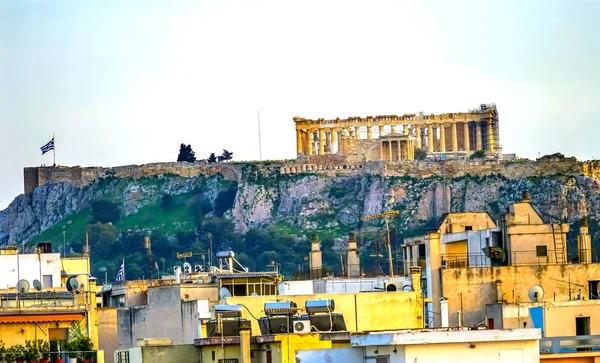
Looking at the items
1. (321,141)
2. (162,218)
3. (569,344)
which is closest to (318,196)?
(321,141)

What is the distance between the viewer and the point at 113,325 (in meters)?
48.5

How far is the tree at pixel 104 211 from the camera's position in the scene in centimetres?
16200

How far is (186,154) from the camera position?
6590 inches

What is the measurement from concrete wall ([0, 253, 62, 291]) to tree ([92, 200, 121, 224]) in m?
97.1

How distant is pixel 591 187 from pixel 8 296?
104724mm

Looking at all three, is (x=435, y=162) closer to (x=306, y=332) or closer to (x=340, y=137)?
(x=340, y=137)

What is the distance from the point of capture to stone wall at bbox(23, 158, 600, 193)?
490ft

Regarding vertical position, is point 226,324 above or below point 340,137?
below

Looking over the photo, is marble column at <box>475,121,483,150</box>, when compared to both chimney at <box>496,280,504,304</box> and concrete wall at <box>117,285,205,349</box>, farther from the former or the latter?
chimney at <box>496,280,504,304</box>

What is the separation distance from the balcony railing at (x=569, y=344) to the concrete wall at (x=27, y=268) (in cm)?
2913

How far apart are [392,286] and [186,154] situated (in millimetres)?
119910

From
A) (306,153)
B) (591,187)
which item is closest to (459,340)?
(591,187)

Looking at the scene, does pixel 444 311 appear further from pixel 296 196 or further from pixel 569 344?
pixel 296 196

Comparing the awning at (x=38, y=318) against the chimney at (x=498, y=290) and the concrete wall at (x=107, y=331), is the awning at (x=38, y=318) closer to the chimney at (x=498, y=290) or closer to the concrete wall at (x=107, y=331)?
the concrete wall at (x=107, y=331)
